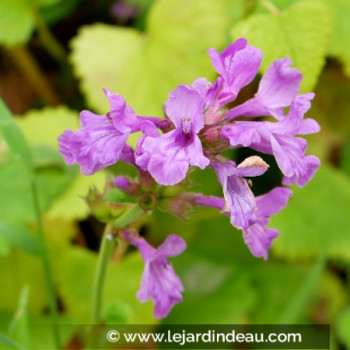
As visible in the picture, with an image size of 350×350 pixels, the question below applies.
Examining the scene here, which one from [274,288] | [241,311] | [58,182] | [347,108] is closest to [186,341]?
[241,311]

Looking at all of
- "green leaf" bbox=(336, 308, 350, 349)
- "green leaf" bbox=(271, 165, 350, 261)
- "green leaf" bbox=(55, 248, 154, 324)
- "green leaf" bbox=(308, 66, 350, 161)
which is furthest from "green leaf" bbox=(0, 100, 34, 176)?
"green leaf" bbox=(308, 66, 350, 161)

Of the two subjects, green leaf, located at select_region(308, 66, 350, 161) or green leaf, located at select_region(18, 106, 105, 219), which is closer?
green leaf, located at select_region(18, 106, 105, 219)

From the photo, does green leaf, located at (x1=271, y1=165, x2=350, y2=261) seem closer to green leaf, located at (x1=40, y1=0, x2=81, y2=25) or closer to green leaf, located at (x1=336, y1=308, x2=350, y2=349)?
green leaf, located at (x1=336, y1=308, x2=350, y2=349)

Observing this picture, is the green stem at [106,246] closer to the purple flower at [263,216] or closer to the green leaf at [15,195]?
the purple flower at [263,216]

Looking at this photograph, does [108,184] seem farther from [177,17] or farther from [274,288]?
[274,288]

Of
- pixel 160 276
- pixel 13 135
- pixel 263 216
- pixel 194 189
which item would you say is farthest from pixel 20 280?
pixel 263 216

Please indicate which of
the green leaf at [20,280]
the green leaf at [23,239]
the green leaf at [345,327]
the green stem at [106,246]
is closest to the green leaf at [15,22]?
the green leaf at [20,280]

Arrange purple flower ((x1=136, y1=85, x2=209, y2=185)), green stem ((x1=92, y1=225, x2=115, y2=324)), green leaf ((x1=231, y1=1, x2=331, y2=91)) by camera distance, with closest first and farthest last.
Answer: purple flower ((x1=136, y1=85, x2=209, y2=185)) → green stem ((x1=92, y1=225, x2=115, y2=324)) → green leaf ((x1=231, y1=1, x2=331, y2=91))
